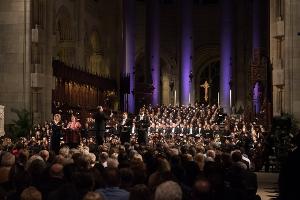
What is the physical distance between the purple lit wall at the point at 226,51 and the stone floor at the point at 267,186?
94.1ft

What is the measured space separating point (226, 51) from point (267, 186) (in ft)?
110

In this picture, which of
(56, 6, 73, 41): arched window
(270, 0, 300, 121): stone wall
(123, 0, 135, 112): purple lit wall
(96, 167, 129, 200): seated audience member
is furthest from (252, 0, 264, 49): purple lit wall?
(96, 167, 129, 200): seated audience member

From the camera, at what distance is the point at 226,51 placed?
4850cm

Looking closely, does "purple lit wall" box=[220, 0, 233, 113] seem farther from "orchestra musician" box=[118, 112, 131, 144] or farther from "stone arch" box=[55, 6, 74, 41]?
"orchestra musician" box=[118, 112, 131, 144]

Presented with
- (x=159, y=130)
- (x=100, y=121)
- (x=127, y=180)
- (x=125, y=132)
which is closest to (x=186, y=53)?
(x=159, y=130)

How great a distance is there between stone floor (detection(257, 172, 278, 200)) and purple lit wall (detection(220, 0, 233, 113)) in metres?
28.7

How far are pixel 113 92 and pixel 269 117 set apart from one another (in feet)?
64.3

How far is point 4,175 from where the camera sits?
343 inches

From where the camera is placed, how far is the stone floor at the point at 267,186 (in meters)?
13.8

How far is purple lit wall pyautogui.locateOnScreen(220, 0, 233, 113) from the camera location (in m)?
47.8

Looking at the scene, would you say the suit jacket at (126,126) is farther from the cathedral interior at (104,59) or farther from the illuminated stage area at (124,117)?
the cathedral interior at (104,59)

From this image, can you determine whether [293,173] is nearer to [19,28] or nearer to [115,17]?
[19,28]

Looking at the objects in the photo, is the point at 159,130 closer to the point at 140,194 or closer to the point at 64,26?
the point at 64,26

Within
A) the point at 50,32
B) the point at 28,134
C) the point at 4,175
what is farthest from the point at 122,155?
the point at 50,32
